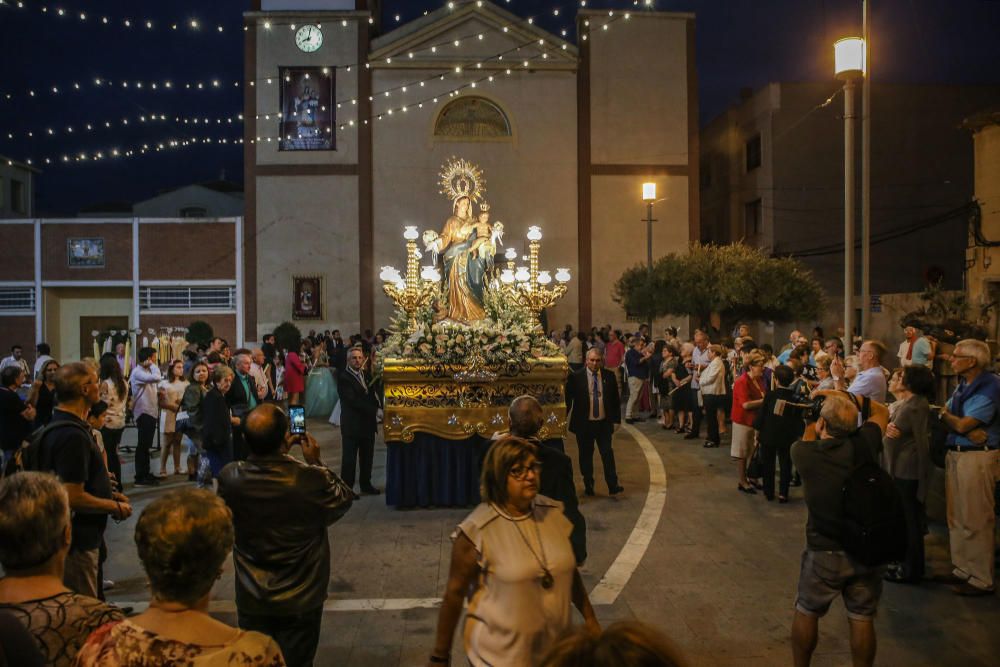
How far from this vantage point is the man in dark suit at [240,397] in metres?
9.09

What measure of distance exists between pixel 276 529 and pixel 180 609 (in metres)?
1.54

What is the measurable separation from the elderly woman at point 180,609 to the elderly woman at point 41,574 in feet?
1.34

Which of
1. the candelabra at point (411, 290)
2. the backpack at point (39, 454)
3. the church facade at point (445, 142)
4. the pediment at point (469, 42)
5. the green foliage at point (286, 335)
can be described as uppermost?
the pediment at point (469, 42)

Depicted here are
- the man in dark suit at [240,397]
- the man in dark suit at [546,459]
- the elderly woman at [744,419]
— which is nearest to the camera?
the man in dark suit at [546,459]

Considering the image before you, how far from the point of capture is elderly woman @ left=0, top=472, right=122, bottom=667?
8.44 ft

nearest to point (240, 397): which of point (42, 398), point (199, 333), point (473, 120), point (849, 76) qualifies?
point (42, 398)

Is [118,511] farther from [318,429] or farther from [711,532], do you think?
[318,429]

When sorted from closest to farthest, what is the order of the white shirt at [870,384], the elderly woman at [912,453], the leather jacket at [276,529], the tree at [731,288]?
the leather jacket at [276,529] → the elderly woman at [912,453] → the white shirt at [870,384] → the tree at [731,288]

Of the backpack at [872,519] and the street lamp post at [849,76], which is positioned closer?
the backpack at [872,519]

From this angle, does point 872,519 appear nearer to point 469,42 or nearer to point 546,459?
point 546,459

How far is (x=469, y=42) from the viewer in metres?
27.0

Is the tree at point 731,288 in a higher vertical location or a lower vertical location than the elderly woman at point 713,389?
higher

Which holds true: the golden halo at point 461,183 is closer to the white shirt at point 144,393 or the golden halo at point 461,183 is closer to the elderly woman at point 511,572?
the white shirt at point 144,393

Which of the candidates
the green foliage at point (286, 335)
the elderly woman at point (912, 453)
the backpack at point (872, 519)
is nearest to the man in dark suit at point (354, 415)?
the elderly woman at point (912, 453)
